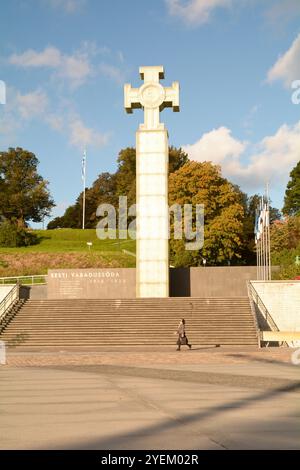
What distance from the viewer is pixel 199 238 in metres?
50.7

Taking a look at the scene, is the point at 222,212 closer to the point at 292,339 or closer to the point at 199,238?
the point at 199,238

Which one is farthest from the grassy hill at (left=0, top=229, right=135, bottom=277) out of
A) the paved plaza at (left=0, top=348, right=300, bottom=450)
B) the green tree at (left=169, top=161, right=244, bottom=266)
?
the paved plaza at (left=0, top=348, right=300, bottom=450)

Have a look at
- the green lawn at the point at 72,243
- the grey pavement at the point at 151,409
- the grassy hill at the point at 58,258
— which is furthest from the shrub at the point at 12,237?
the grey pavement at the point at 151,409

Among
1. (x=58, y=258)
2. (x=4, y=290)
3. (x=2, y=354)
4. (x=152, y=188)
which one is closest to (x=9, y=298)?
(x=4, y=290)

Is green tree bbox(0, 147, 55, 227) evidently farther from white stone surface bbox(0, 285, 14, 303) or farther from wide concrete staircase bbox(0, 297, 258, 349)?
wide concrete staircase bbox(0, 297, 258, 349)

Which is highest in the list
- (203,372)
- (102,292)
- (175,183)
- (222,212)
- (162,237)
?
(175,183)

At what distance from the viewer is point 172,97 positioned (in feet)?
127

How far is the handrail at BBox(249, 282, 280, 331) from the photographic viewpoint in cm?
3481

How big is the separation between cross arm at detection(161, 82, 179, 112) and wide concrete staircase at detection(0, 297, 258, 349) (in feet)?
45.4

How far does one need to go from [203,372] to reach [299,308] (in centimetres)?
1957

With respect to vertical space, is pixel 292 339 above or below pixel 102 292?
below
